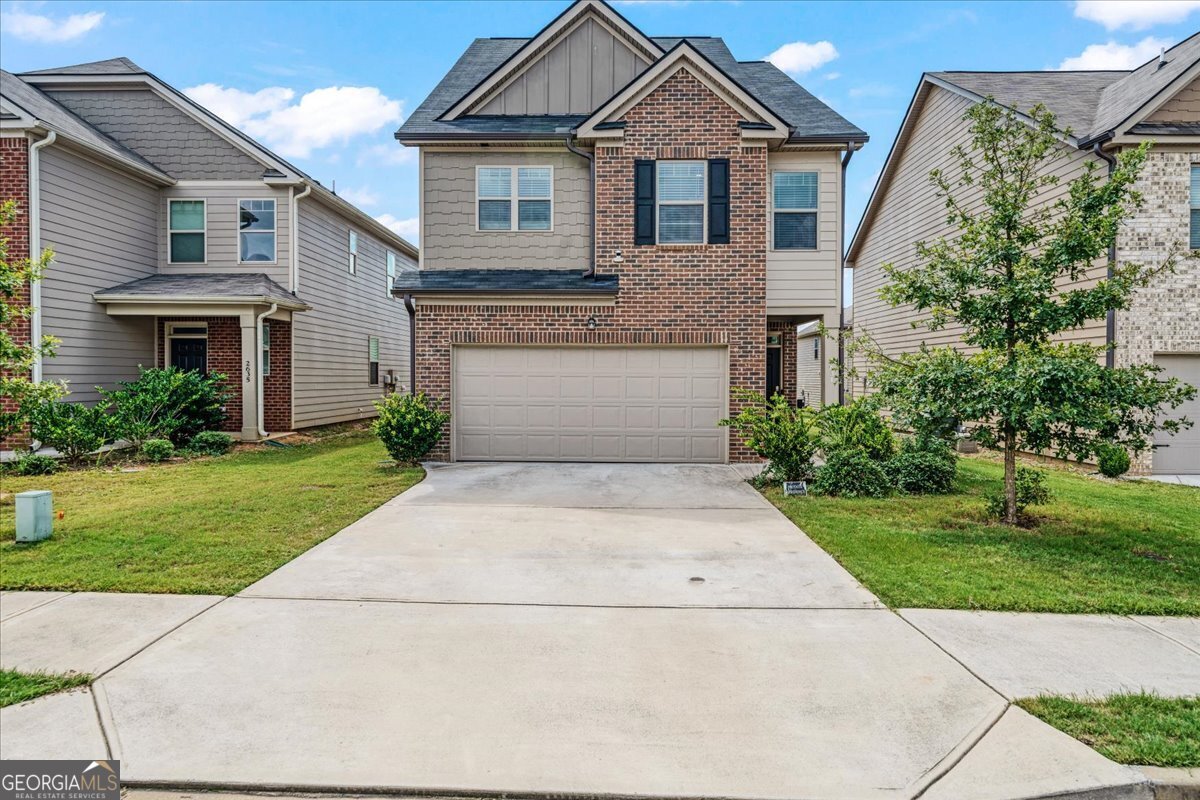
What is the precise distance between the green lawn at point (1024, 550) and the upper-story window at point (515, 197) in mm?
6952

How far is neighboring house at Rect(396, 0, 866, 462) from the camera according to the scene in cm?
1230

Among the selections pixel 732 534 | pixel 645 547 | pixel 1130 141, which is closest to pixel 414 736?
pixel 645 547

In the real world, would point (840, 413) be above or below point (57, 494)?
above

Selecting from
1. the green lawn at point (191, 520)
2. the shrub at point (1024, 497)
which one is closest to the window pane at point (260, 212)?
the green lawn at point (191, 520)

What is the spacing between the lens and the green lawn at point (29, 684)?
3455mm

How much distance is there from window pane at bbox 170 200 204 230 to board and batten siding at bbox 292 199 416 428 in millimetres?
2260

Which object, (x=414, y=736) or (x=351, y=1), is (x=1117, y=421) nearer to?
(x=414, y=736)

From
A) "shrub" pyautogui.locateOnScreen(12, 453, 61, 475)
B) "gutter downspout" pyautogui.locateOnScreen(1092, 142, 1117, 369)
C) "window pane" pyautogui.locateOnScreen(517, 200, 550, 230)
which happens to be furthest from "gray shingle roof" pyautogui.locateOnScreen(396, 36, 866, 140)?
"shrub" pyautogui.locateOnScreen(12, 453, 61, 475)

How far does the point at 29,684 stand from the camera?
3.59 m

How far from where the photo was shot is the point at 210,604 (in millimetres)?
4914

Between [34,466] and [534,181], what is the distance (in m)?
9.96

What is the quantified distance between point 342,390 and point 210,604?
15.4 metres

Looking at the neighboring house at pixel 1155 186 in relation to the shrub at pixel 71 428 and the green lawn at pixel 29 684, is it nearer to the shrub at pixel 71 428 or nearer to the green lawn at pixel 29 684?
the green lawn at pixel 29 684

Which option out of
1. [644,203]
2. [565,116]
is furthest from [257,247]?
[644,203]
